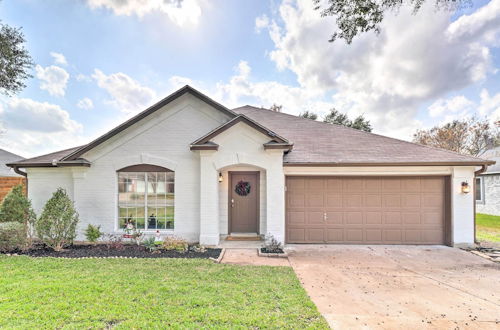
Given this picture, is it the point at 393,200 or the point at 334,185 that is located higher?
the point at 334,185

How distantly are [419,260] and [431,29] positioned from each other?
8.44 meters

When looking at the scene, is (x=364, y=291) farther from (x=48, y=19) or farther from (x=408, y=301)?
(x=48, y=19)

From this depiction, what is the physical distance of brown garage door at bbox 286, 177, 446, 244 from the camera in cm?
752

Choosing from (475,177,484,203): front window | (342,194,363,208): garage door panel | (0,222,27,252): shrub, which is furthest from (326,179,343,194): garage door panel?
(475,177,484,203): front window

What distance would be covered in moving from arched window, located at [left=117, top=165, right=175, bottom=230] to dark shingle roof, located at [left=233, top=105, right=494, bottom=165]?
14.0 feet

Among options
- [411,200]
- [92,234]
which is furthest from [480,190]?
[92,234]

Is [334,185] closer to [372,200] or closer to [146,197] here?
[372,200]

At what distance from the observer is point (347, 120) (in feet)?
70.1

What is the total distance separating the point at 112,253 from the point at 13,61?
33.9 feet

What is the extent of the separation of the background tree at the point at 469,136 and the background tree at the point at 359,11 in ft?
79.3

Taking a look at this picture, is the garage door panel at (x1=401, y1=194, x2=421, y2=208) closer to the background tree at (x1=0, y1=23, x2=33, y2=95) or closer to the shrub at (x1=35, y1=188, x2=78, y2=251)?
the shrub at (x1=35, y1=188, x2=78, y2=251)

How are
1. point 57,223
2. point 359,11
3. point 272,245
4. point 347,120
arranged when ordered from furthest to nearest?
point 347,120, point 272,245, point 57,223, point 359,11

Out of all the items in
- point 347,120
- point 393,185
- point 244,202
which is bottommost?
point 244,202

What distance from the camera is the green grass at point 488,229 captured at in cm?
854
